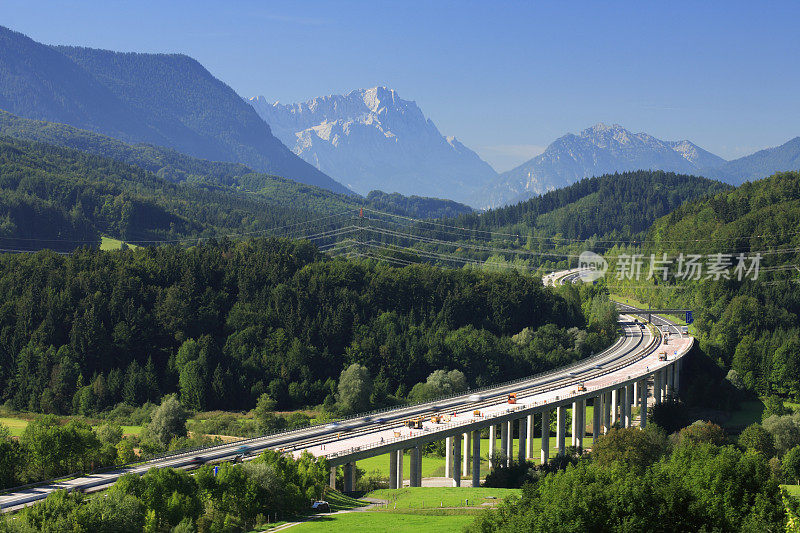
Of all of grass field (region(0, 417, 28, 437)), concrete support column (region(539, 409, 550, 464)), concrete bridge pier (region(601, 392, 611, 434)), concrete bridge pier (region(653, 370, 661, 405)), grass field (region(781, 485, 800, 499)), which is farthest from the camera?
concrete bridge pier (region(653, 370, 661, 405))

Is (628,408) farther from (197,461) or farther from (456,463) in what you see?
(197,461)

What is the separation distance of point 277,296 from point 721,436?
76.8m

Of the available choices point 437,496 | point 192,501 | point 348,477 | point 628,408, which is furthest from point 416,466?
point 628,408

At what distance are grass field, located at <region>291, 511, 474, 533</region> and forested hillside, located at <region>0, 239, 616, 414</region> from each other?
57823 mm

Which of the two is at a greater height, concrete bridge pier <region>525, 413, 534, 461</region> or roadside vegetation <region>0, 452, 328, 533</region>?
roadside vegetation <region>0, 452, 328, 533</region>

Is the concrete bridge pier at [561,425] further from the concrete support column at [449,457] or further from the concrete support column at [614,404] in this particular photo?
the concrete support column at [449,457]

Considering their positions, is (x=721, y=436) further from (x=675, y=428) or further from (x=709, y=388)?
(x=709, y=388)

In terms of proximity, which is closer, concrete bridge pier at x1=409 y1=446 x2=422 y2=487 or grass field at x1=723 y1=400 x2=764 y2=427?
concrete bridge pier at x1=409 y1=446 x2=422 y2=487

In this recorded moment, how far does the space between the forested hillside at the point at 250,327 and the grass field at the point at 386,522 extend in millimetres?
57823

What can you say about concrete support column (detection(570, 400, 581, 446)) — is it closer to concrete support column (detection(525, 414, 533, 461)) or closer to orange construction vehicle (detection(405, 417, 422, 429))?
concrete support column (detection(525, 414, 533, 461))

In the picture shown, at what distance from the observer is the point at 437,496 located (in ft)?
248

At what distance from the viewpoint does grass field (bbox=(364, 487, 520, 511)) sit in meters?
71.9

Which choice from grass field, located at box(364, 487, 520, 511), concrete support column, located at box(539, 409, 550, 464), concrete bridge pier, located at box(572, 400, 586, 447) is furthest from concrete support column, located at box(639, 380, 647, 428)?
grass field, located at box(364, 487, 520, 511)

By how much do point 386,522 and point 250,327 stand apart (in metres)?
82.2
